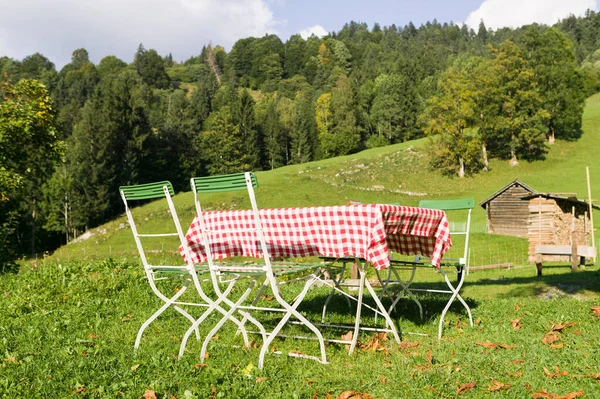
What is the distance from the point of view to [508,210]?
3166 cm

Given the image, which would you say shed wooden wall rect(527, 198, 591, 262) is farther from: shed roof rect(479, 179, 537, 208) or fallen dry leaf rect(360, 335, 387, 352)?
fallen dry leaf rect(360, 335, 387, 352)

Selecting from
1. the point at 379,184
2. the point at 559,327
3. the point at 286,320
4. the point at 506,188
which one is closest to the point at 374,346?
the point at 286,320

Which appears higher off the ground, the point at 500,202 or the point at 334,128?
the point at 334,128

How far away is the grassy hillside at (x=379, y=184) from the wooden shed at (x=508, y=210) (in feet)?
14.1

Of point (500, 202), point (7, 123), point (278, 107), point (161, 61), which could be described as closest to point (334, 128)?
point (278, 107)

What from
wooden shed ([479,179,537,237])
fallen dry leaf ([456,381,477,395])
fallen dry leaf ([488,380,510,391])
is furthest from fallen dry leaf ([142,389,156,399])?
wooden shed ([479,179,537,237])

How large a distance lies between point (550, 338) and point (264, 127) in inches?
2878

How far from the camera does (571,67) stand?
48.3 metres

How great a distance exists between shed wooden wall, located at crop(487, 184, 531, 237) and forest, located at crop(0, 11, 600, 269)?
12227 mm

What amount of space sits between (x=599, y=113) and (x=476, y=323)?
57.4 m

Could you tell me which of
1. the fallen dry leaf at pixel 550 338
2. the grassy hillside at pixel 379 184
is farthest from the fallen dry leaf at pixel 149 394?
the grassy hillside at pixel 379 184

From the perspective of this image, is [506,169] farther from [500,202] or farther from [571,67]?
[500,202]

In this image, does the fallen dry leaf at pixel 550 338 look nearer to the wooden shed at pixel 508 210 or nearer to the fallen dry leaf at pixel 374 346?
the fallen dry leaf at pixel 374 346

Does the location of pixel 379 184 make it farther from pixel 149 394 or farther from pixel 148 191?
pixel 149 394
